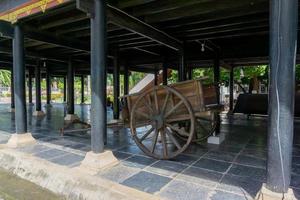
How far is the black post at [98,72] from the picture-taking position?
3406mm

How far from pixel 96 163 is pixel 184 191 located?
1378mm

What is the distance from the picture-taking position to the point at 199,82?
3557mm

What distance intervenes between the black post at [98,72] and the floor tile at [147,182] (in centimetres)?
77

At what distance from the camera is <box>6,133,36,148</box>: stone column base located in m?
4.66

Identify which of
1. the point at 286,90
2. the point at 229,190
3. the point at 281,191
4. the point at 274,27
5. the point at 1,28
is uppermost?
the point at 1,28

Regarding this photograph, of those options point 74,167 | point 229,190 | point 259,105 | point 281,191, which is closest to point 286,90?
point 281,191

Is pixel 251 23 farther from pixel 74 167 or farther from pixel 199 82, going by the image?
pixel 74 167

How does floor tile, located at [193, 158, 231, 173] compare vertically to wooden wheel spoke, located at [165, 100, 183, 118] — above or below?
below

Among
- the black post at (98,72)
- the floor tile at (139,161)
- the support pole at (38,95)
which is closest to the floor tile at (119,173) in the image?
the floor tile at (139,161)

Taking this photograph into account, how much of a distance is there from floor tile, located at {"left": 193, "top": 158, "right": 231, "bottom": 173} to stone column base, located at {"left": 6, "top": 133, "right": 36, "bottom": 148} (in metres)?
3.51

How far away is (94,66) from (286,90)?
252 centimetres

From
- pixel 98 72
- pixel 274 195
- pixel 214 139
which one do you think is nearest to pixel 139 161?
pixel 98 72

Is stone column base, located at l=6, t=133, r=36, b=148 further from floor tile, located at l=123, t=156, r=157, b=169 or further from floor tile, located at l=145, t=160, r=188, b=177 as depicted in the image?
floor tile, located at l=145, t=160, r=188, b=177

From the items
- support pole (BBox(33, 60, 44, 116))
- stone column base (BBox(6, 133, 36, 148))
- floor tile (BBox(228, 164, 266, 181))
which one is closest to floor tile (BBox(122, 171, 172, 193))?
floor tile (BBox(228, 164, 266, 181))
